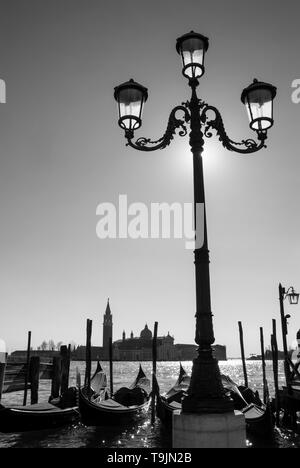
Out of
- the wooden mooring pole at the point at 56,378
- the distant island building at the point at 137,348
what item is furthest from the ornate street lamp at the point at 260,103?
the distant island building at the point at 137,348

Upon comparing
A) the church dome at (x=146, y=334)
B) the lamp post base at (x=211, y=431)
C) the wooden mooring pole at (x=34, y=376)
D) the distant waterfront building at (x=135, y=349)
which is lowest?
the distant waterfront building at (x=135, y=349)

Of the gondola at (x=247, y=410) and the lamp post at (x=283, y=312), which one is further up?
the lamp post at (x=283, y=312)

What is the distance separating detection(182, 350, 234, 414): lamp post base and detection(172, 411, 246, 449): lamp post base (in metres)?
0.07

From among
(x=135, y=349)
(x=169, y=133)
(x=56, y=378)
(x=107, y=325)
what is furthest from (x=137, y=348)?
(x=169, y=133)

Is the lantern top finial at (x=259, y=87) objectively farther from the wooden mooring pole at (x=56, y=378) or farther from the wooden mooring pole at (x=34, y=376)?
the wooden mooring pole at (x=56, y=378)

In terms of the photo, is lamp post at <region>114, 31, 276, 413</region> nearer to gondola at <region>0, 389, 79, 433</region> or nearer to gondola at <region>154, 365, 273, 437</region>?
gondola at <region>154, 365, 273, 437</region>

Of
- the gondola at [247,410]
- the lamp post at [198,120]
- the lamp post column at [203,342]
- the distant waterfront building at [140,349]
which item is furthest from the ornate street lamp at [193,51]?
the distant waterfront building at [140,349]

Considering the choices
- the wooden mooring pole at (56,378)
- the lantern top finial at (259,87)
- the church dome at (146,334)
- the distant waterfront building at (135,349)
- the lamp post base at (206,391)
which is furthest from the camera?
the church dome at (146,334)

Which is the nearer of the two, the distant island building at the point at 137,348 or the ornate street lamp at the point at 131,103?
the ornate street lamp at the point at 131,103

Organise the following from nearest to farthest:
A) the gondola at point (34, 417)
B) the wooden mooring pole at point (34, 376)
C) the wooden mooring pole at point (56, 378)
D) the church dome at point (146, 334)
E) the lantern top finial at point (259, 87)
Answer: the lantern top finial at point (259, 87), the gondola at point (34, 417), the wooden mooring pole at point (34, 376), the wooden mooring pole at point (56, 378), the church dome at point (146, 334)

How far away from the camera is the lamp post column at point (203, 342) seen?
3.43m

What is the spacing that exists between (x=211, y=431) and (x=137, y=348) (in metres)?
125

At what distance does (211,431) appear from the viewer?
328 centimetres
